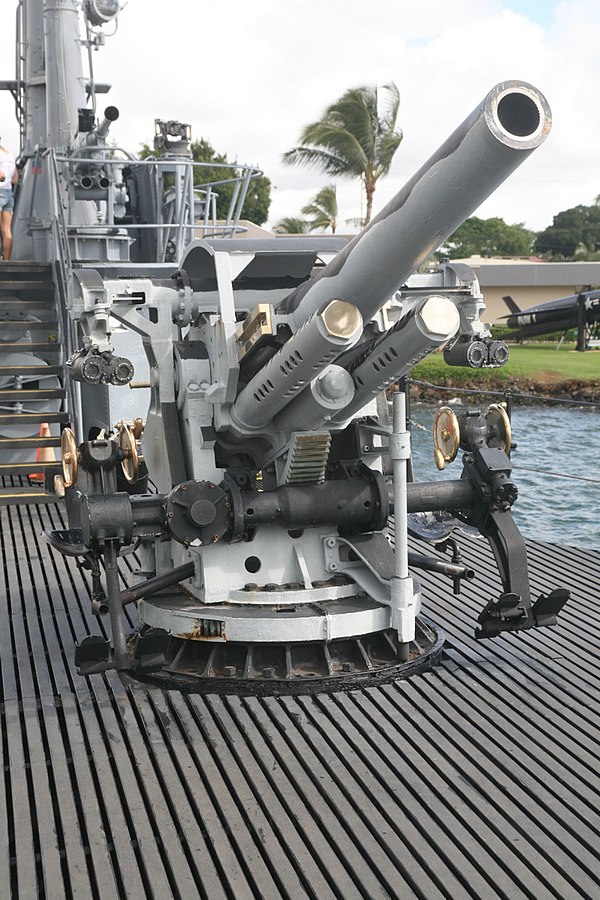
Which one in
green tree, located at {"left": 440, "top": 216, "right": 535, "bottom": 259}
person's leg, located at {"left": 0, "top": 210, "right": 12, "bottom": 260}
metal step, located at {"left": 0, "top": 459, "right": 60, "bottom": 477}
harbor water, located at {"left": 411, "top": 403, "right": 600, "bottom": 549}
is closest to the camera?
metal step, located at {"left": 0, "top": 459, "right": 60, "bottom": 477}

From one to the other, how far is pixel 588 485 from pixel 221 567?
44.3 feet

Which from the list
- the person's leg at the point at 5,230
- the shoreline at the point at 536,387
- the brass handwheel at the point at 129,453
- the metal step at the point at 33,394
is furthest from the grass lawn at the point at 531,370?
the brass handwheel at the point at 129,453

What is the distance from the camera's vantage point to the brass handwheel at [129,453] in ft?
18.9

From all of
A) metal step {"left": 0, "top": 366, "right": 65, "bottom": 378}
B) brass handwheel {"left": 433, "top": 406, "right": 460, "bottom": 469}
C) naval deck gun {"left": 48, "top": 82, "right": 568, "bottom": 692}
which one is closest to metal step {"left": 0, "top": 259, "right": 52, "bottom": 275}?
metal step {"left": 0, "top": 366, "right": 65, "bottom": 378}

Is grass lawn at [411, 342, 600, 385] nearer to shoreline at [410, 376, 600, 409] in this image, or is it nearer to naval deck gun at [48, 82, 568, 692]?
shoreline at [410, 376, 600, 409]

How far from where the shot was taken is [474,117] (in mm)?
3576

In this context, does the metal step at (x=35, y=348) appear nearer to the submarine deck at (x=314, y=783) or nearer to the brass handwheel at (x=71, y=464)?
the submarine deck at (x=314, y=783)

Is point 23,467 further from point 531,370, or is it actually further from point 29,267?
point 531,370

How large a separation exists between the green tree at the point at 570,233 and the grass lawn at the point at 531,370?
2761cm

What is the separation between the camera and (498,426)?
607 cm

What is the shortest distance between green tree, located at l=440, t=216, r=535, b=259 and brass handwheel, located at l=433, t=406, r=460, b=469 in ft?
183

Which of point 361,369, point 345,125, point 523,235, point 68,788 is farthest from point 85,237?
point 523,235

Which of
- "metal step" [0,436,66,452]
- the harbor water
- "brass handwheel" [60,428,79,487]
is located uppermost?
"brass handwheel" [60,428,79,487]

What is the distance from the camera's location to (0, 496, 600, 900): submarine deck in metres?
3.88
